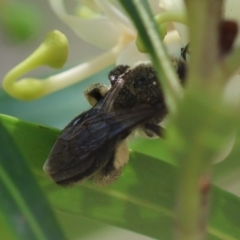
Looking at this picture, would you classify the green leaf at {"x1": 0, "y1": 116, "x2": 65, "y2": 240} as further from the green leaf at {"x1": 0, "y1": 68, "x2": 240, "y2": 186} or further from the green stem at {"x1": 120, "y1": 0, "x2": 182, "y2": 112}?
the green leaf at {"x1": 0, "y1": 68, "x2": 240, "y2": 186}

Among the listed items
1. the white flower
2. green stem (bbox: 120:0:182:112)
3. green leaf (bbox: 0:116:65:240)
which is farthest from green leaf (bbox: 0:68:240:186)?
green stem (bbox: 120:0:182:112)

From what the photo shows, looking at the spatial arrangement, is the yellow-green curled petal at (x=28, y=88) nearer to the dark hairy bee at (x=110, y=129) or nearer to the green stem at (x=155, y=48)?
the dark hairy bee at (x=110, y=129)

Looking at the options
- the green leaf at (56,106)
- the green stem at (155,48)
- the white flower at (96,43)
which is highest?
the green stem at (155,48)

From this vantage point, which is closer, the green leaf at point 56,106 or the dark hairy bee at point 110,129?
the dark hairy bee at point 110,129

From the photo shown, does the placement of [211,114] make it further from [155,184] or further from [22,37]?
[22,37]

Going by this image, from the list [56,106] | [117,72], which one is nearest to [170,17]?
[117,72]

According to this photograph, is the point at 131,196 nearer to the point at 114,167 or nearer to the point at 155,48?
the point at 114,167

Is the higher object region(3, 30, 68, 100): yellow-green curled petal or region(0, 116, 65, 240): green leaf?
region(3, 30, 68, 100): yellow-green curled petal

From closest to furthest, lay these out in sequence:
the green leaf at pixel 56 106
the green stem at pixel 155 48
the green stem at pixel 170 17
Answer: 1. the green stem at pixel 155 48
2. the green stem at pixel 170 17
3. the green leaf at pixel 56 106

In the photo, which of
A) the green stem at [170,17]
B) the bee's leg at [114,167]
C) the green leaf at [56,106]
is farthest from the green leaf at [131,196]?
the green leaf at [56,106]
